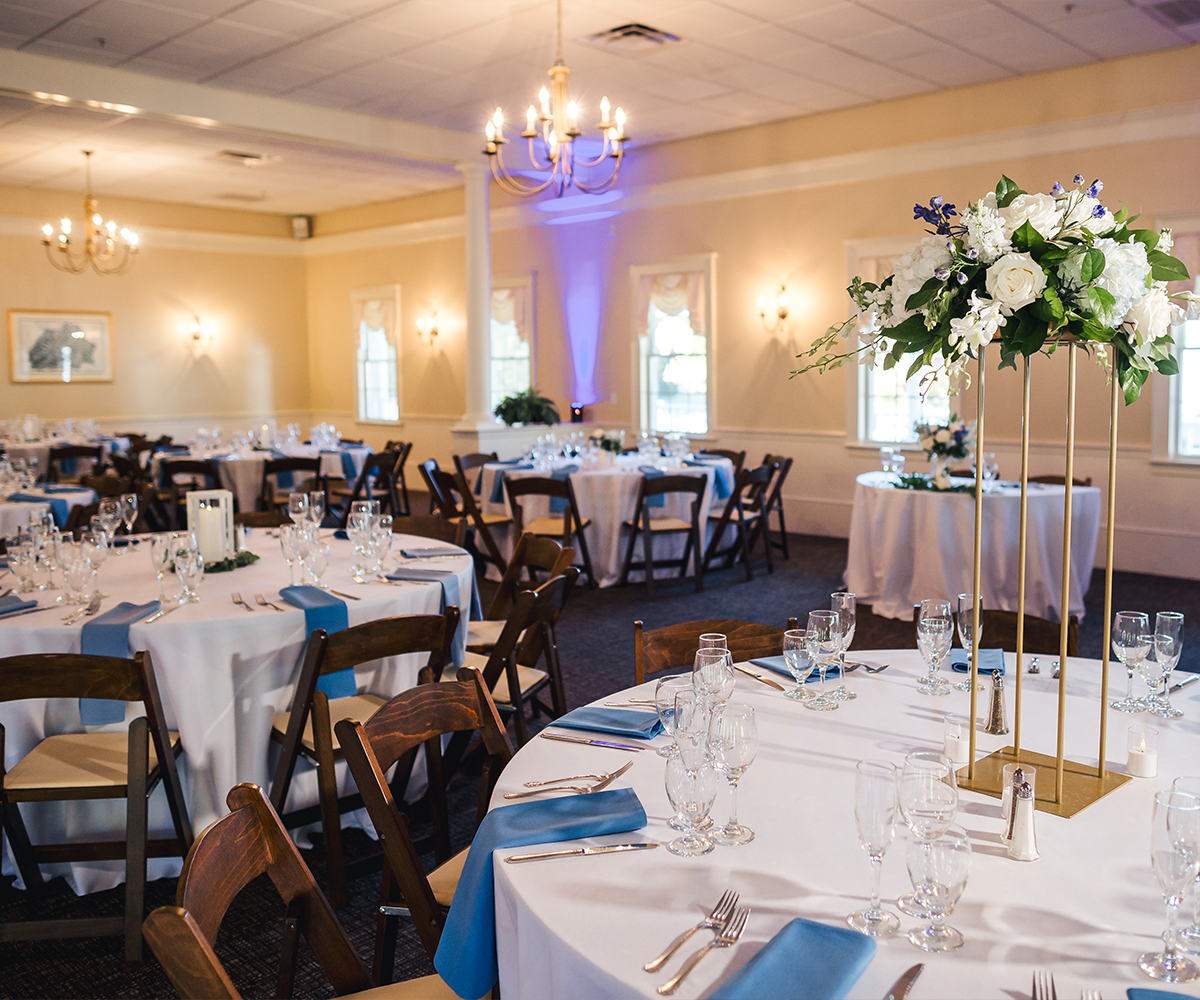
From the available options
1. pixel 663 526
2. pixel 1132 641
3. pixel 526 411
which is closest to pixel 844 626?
pixel 1132 641

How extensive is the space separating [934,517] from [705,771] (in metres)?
4.93

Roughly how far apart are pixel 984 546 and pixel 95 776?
5.02 m

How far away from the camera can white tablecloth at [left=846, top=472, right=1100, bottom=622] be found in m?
6.01

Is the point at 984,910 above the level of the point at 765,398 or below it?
below

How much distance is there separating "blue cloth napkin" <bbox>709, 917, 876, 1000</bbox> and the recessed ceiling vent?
256 inches

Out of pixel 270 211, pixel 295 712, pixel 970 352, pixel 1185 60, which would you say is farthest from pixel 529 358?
pixel 970 352

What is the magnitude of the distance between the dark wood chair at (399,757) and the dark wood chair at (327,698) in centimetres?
58

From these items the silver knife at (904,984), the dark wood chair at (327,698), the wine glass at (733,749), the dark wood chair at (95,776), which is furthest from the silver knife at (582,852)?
the dark wood chair at (95,776)

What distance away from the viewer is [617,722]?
7.09ft

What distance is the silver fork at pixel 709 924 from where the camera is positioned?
1275 millimetres

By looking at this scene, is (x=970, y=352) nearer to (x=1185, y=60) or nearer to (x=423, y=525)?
(x=423, y=525)

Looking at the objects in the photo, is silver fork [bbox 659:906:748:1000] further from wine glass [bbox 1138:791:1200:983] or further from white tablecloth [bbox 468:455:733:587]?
white tablecloth [bbox 468:455:733:587]

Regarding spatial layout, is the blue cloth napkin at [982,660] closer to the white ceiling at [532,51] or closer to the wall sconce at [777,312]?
the white ceiling at [532,51]

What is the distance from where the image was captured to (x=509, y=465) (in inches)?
320
